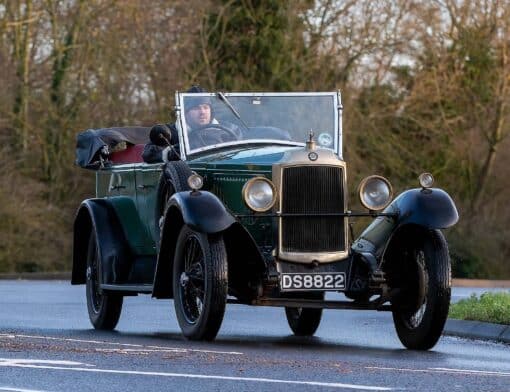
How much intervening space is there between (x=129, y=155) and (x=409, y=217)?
468 centimetres

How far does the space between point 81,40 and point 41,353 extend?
104ft

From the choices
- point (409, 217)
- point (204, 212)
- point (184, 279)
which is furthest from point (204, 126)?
point (409, 217)

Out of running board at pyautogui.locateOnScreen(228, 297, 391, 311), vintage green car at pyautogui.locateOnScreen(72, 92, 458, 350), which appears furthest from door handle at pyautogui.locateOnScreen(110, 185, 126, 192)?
running board at pyautogui.locateOnScreen(228, 297, 391, 311)

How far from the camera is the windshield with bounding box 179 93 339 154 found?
13.6 m

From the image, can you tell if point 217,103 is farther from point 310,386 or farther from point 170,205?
point 310,386

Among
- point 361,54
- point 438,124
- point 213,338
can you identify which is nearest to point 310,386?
point 213,338

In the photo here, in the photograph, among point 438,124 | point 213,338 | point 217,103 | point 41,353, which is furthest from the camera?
point 438,124

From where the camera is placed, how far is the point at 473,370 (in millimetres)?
9711

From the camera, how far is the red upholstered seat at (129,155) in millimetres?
15820

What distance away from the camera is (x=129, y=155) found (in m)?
15.9

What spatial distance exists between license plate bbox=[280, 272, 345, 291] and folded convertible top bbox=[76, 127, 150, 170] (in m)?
4.03

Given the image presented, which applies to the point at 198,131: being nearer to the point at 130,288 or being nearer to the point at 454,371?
the point at 130,288

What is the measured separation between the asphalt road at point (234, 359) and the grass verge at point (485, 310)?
31.5 inches

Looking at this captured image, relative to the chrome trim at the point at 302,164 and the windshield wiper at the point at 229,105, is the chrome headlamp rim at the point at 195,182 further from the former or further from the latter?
the windshield wiper at the point at 229,105
